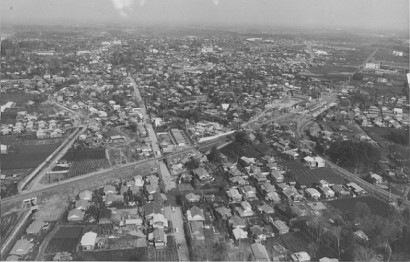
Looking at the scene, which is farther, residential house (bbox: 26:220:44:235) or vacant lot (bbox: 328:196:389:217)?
vacant lot (bbox: 328:196:389:217)

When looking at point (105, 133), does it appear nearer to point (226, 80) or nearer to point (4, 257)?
point (4, 257)

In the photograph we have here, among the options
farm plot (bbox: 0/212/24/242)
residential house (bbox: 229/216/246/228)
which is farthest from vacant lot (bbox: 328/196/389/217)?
farm plot (bbox: 0/212/24/242)

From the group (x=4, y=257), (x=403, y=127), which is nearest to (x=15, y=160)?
(x=4, y=257)

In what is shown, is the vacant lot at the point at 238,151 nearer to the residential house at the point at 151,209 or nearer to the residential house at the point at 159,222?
the residential house at the point at 151,209

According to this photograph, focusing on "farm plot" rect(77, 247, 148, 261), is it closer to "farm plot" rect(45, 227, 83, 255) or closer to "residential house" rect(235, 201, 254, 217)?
"farm plot" rect(45, 227, 83, 255)

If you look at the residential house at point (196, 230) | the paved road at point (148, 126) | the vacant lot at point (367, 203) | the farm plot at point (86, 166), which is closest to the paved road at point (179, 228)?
the residential house at point (196, 230)

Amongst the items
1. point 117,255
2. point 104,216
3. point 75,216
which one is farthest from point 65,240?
point 117,255
